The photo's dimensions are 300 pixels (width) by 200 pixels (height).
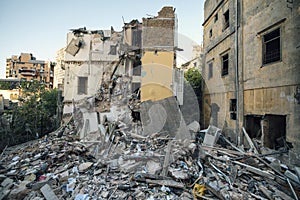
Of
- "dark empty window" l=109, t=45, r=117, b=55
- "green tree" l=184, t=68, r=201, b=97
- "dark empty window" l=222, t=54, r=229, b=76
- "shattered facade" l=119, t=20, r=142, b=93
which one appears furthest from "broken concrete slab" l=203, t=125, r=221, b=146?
"dark empty window" l=109, t=45, r=117, b=55

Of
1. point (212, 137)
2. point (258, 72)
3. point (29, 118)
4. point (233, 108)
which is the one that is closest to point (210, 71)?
point (233, 108)

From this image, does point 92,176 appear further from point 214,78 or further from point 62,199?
point 214,78

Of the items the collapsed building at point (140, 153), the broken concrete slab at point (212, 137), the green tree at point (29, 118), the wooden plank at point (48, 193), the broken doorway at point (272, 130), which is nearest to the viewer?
the wooden plank at point (48, 193)

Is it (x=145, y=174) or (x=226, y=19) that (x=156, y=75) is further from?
(x=145, y=174)

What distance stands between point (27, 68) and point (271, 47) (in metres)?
40.2

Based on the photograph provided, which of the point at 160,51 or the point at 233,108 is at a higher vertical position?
the point at 160,51

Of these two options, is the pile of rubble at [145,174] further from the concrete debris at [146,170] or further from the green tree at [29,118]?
the green tree at [29,118]

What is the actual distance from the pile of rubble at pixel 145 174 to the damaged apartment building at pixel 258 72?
1.37 meters

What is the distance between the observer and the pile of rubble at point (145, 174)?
4.34 metres

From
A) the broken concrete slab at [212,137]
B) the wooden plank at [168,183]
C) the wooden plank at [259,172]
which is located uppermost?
the broken concrete slab at [212,137]

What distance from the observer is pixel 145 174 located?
4824mm

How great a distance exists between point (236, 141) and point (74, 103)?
11.5 m

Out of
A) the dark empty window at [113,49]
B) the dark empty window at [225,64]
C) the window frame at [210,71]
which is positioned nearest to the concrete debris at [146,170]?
the dark empty window at [225,64]

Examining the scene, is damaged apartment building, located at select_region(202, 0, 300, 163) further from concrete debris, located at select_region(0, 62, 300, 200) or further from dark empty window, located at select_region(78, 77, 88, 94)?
dark empty window, located at select_region(78, 77, 88, 94)
